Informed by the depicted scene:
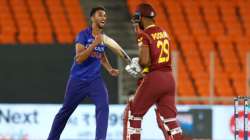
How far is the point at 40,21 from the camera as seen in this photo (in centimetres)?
2152

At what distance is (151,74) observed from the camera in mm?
9930

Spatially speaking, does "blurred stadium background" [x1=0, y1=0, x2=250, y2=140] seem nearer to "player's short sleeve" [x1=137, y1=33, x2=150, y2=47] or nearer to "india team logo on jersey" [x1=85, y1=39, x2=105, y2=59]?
"india team logo on jersey" [x1=85, y1=39, x2=105, y2=59]

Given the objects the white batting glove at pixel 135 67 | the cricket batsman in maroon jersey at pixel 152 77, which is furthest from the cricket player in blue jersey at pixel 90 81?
the cricket batsman in maroon jersey at pixel 152 77

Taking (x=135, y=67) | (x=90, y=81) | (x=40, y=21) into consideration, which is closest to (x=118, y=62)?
(x=40, y=21)

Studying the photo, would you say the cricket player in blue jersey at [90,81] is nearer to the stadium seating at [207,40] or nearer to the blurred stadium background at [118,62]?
the blurred stadium background at [118,62]

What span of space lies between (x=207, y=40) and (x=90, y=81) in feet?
37.0

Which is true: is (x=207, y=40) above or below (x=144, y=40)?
above

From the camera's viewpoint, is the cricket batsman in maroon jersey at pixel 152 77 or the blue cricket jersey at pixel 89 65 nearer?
the cricket batsman in maroon jersey at pixel 152 77

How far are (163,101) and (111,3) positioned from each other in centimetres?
1335

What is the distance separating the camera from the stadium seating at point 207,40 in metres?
20.6

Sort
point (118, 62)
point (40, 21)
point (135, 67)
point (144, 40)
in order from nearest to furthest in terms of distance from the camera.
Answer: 1. point (144, 40)
2. point (135, 67)
3. point (118, 62)
4. point (40, 21)

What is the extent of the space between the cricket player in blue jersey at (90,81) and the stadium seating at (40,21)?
930cm

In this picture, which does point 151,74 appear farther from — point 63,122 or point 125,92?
point 125,92

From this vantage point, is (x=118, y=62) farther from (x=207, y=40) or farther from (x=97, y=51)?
(x=97, y=51)
